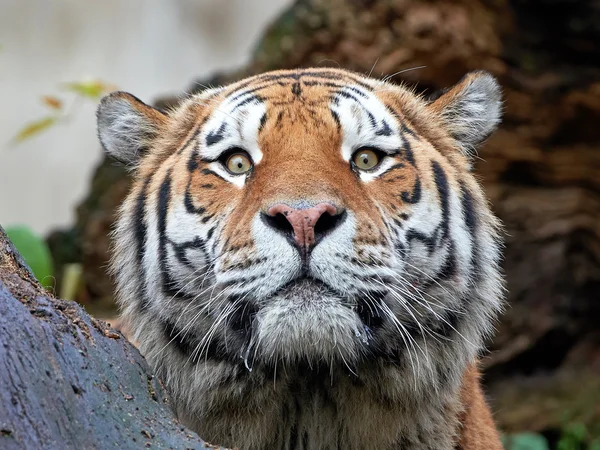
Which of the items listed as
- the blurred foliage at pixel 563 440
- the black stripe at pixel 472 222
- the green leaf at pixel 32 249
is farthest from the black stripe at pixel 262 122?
the blurred foliage at pixel 563 440

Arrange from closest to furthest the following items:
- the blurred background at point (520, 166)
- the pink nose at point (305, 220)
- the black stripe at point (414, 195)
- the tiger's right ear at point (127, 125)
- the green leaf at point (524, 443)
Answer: the pink nose at point (305, 220) → the black stripe at point (414, 195) → the tiger's right ear at point (127, 125) → the green leaf at point (524, 443) → the blurred background at point (520, 166)

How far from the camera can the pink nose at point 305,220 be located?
7.50 ft

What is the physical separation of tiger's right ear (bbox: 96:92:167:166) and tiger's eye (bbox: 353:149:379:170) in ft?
2.85

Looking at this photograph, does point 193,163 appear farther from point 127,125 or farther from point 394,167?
point 394,167

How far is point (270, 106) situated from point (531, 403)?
157 inches

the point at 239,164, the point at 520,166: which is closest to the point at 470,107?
the point at 239,164

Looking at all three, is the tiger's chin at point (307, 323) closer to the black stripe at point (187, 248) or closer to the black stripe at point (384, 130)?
the black stripe at point (187, 248)

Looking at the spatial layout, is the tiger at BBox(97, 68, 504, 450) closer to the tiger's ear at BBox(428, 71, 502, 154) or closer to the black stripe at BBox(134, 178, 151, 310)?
the black stripe at BBox(134, 178, 151, 310)

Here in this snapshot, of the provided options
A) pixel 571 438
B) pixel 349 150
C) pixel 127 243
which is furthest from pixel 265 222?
pixel 571 438

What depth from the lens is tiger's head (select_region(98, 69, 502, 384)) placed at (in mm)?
2352

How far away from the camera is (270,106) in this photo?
113 inches

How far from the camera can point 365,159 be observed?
277 centimetres

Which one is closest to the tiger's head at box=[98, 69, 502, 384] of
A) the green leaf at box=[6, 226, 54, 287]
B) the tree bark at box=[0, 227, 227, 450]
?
the tree bark at box=[0, 227, 227, 450]

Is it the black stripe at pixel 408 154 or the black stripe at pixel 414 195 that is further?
the black stripe at pixel 408 154
